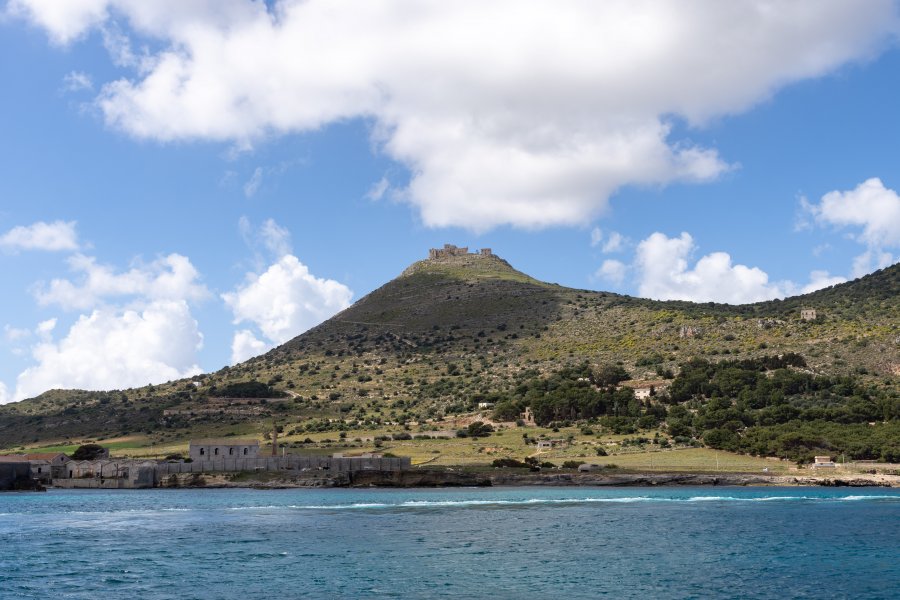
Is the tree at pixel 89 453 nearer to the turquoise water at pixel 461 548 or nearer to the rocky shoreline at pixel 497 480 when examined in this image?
the rocky shoreline at pixel 497 480

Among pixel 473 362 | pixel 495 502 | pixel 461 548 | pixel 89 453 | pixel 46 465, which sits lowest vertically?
pixel 461 548

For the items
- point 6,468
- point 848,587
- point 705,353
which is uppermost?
point 705,353

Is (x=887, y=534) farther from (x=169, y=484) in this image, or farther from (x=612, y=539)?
(x=169, y=484)

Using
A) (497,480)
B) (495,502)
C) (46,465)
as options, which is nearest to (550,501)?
(495,502)

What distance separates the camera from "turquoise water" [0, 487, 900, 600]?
36.8m

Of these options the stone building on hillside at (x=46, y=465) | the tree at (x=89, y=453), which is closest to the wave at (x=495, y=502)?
the stone building on hillside at (x=46, y=465)

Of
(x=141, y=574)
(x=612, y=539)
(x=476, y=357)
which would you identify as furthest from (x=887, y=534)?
(x=476, y=357)

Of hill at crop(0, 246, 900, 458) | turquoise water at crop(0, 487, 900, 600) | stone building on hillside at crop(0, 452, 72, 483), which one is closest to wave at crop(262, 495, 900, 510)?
turquoise water at crop(0, 487, 900, 600)

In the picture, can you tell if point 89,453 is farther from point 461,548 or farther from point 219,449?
point 461,548

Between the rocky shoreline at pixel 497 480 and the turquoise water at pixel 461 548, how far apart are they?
11.4 metres

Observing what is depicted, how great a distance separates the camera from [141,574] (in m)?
40.2

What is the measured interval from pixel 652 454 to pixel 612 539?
187ft

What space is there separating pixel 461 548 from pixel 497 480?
174 feet

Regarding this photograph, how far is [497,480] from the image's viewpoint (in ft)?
330
